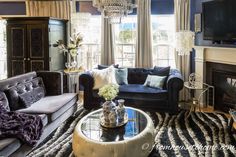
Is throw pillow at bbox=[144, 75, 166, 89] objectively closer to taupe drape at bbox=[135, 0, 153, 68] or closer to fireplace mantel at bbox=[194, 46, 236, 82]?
taupe drape at bbox=[135, 0, 153, 68]

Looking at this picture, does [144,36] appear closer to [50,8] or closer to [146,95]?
[146,95]

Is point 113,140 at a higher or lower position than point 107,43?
lower

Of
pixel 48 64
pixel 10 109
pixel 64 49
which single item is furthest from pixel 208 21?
pixel 10 109

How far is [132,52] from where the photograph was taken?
6918 millimetres

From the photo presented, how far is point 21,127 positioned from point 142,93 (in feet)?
8.93

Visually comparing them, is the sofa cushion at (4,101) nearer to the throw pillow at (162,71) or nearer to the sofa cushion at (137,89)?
the sofa cushion at (137,89)

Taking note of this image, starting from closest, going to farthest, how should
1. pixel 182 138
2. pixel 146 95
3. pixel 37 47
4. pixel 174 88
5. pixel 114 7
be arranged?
pixel 114 7 < pixel 182 138 < pixel 174 88 < pixel 146 95 < pixel 37 47

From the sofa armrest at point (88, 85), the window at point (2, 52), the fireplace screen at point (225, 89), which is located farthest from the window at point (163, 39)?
the window at point (2, 52)

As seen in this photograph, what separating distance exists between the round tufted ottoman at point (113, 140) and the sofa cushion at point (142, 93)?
1.75 metres

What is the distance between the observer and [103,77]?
222 inches

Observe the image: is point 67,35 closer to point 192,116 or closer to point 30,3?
point 30,3

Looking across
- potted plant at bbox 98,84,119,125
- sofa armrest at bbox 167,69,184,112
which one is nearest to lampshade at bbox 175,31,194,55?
sofa armrest at bbox 167,69,184,112

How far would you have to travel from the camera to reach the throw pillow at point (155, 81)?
5519 mm

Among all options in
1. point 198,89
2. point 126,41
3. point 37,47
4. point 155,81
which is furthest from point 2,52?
point 198,89
